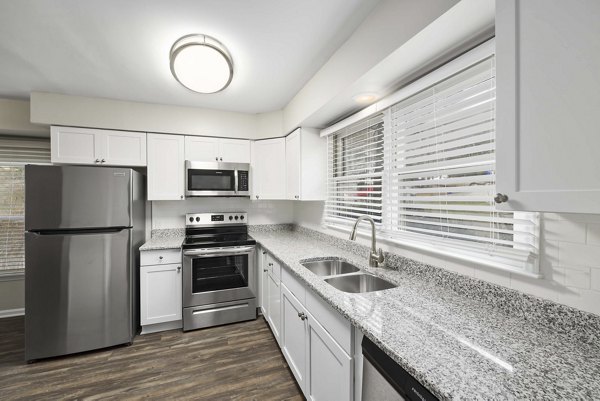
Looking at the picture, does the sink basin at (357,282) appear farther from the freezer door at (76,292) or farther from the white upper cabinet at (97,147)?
the white upper cabinet at (97,147)

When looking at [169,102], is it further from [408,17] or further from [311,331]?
[311,331]

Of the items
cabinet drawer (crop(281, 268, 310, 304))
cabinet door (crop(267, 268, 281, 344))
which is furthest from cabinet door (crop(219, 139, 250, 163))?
cabinet drawer (crop(281, 268, 310, 304))

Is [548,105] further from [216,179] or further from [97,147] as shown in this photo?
[97,147]

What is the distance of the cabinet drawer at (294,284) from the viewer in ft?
5.46

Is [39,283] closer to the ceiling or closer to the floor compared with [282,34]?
closer to the floor

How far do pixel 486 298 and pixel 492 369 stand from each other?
0.52 m

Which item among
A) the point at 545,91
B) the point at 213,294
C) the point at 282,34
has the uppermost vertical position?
the point at 282,34

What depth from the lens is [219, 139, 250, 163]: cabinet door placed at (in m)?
3.11

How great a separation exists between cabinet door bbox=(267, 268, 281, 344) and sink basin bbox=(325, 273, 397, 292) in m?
0.63

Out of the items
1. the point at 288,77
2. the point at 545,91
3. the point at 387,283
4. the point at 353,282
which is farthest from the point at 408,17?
the point at 353,282

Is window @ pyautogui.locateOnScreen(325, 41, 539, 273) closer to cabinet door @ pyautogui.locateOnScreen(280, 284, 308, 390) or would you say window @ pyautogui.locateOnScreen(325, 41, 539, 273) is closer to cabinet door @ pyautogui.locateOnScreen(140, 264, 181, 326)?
cabinet door @ pyautogui.locateOnScreen(280, 284, 308, 390)

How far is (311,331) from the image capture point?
5.00 ft

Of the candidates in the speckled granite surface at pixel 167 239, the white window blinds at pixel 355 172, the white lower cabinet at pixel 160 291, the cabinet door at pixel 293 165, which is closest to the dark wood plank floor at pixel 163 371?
the white lower cabinet at pixel 160 291

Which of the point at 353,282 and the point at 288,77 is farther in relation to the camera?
the point at 288,77
